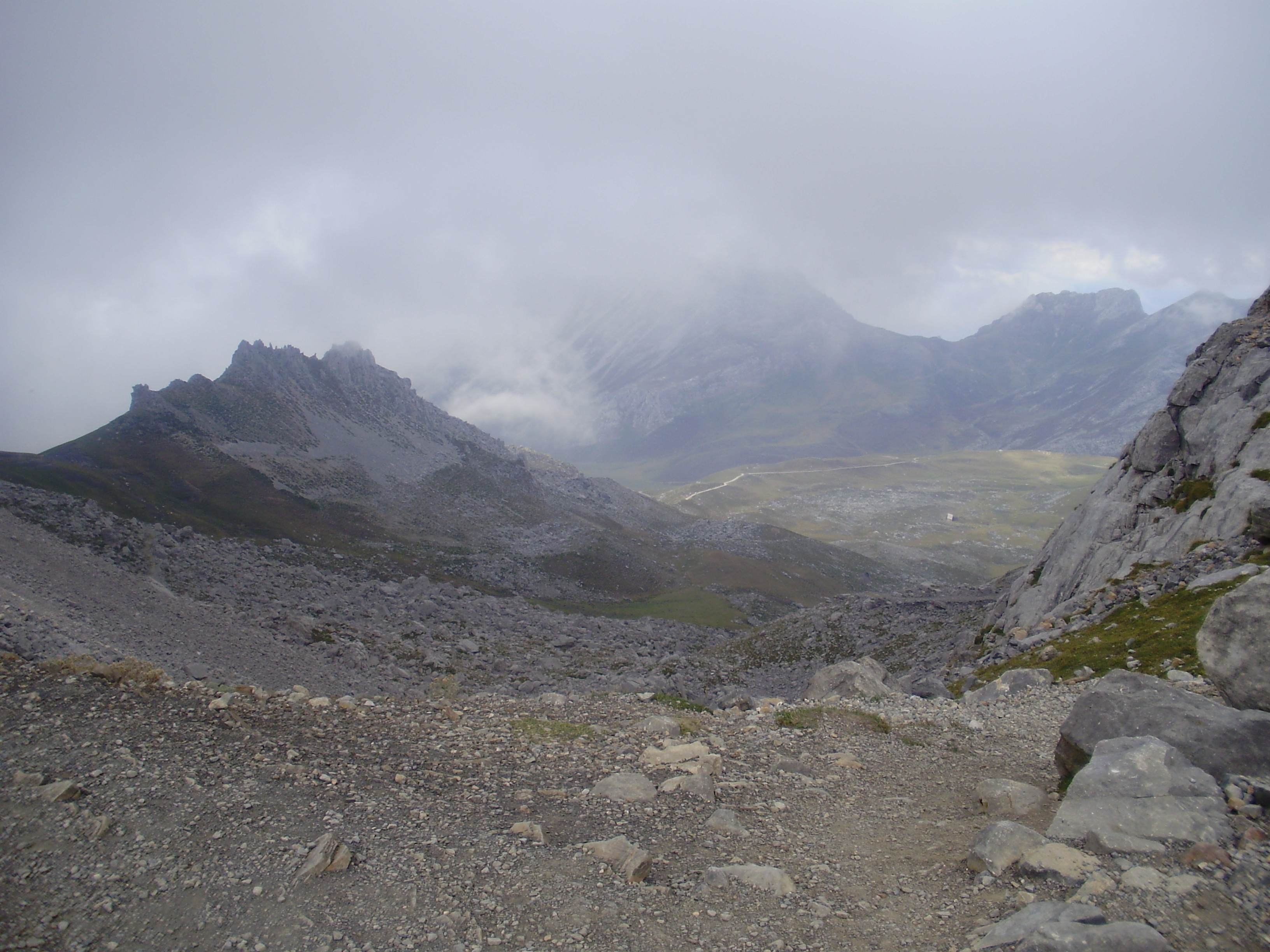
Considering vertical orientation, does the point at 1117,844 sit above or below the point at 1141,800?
below

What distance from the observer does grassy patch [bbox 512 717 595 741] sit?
1602 cm

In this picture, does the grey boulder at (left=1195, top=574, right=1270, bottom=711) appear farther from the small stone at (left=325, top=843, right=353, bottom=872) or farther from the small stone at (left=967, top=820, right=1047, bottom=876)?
the small stone at (left=325, top=843, right=353, bottom=872)

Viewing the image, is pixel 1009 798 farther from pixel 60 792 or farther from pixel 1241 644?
pixel 60 792

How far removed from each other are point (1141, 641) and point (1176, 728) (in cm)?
1646

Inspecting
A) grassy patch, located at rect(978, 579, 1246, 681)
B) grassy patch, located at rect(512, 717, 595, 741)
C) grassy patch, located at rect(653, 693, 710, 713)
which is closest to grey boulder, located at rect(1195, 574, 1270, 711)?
grassy patch, located at rect(978, 579, 1246, 681)

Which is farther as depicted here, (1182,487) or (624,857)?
(1182,487)

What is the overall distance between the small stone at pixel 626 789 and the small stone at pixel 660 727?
10.1ft

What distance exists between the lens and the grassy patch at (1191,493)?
114 feet

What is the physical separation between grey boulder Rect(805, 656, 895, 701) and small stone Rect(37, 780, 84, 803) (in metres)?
23.1

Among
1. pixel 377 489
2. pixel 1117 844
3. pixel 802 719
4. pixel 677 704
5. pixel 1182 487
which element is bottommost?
pixel 677 704

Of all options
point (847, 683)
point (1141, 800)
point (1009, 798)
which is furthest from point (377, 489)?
point (1141, 800)

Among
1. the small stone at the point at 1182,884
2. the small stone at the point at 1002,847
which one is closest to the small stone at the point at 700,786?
the small stone at the point at 1002,847

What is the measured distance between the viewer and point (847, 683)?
27.0 meters

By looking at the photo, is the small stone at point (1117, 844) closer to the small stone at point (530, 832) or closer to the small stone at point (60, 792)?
the small stone at point (530, 832)
